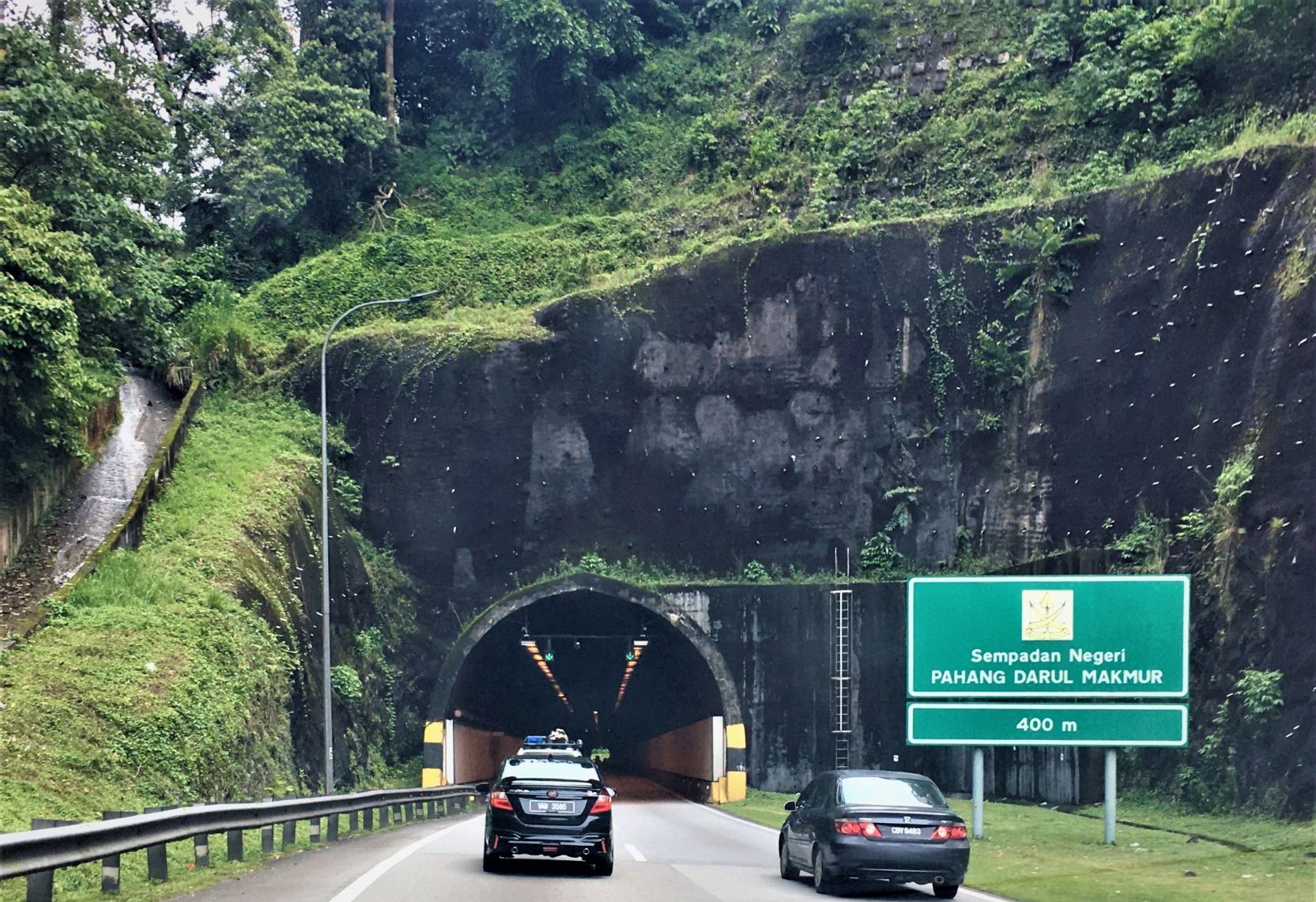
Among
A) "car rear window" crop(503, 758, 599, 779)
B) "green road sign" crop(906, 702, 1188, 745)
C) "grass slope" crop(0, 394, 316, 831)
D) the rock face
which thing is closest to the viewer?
"car rear window" crop(503, 758, 599, 779)

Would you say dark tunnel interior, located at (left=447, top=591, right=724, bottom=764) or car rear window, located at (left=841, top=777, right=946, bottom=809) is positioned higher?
car rear window, located at (left=841, top=777, right=946, bottom=809)

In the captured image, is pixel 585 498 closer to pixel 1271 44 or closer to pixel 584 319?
pixel 584 319

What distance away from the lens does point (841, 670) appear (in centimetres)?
3750

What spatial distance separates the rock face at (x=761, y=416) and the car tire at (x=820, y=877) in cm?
2111

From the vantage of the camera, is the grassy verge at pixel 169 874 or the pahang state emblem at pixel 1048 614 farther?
the pahang state emblem at pixel 1048 614

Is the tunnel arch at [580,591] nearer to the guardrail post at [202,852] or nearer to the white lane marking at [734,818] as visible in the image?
the white lane marking at [734,818]

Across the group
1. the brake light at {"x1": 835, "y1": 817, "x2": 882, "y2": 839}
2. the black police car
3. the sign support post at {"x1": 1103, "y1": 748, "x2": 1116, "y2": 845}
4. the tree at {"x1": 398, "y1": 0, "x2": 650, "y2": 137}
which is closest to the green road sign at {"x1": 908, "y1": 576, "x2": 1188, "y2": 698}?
the sign support post at {"x1": 1103, "y1": 748, "x2": 1116, "y2": 845}

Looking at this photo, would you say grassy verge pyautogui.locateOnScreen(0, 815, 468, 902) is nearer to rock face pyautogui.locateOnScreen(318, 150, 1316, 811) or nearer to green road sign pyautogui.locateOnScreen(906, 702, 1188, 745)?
green road sign pyautogui.locateOnScreen(906, 702, 1188, 745)

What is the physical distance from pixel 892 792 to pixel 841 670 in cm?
2185

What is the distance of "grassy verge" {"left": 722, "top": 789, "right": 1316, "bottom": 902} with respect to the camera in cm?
1505

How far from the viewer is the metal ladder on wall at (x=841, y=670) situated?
1465 inches

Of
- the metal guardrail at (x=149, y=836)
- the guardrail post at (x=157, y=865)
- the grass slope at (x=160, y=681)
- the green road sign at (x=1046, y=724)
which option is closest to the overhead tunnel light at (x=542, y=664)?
→ the grass slope at (x=160, y=681)

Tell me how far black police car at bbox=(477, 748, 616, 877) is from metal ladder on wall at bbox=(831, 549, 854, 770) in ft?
71.4

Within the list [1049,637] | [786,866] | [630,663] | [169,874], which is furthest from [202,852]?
[630,663]
